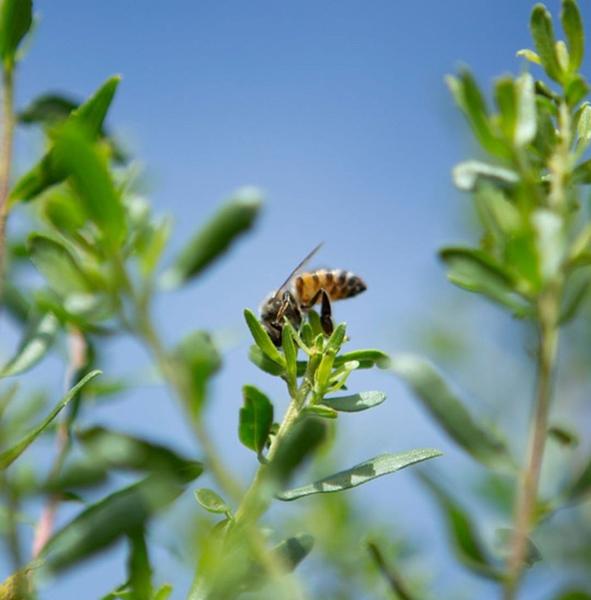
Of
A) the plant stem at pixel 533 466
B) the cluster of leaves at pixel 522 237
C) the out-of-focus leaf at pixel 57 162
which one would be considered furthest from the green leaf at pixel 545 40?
the out-of-focus leaf at pixel 57 162

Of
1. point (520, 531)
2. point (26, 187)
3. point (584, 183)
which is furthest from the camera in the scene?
point (26, 187)

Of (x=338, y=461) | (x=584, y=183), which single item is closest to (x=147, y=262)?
(x=584, y=183)

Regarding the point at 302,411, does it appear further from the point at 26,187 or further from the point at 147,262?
the point at 26,187

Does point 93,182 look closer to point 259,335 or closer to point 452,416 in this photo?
point 259,335

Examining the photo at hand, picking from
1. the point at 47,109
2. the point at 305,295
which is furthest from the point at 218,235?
the point at 305,295

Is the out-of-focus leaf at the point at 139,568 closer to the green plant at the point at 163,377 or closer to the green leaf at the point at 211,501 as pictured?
the green plant at the point at 163,377
